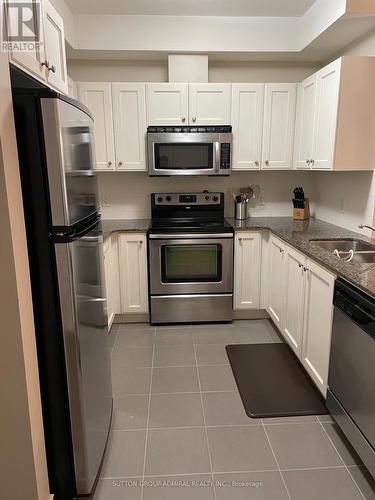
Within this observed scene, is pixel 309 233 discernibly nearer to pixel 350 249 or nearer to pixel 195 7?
pixel 350 249

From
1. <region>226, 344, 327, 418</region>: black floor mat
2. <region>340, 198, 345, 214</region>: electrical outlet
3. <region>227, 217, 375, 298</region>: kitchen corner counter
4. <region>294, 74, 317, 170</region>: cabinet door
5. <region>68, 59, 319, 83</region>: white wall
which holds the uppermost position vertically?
<region>68, 59, 319, 83</region>: white wall

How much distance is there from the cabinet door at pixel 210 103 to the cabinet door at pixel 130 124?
0.46 metres

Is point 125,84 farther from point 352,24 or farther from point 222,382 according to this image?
point 222,382

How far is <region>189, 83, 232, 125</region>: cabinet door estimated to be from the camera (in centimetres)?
321

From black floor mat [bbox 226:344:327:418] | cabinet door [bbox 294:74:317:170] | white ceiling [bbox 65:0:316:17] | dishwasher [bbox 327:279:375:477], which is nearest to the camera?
dishwasher [bbox 327:279:375:477]

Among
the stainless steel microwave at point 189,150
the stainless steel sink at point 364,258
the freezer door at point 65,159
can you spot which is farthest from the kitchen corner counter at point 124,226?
the stainless steel sink at point 364,258

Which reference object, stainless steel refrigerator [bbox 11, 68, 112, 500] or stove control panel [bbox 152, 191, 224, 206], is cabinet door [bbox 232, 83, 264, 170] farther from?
stainless steel refrigerator [bbox 11, 68, 112, 500]

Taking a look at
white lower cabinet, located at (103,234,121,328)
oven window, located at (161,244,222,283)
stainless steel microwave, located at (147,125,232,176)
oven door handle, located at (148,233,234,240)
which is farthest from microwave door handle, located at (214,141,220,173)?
white lower cabinet, located at (103,234,121,328)

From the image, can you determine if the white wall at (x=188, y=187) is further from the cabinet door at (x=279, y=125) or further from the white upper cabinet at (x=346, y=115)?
the white upper cabinet at (x=346, y=115)

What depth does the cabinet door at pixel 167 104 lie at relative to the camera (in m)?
3.19

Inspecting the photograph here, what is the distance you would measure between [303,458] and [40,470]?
127 cm

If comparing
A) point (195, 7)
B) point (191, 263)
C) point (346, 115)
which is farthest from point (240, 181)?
point (195, 7)

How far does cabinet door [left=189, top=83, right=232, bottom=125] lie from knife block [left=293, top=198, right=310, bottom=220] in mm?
1121

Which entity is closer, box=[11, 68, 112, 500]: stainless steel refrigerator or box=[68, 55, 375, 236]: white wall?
box=[11, 68, 112, 500]: stainless steel refrigerator
